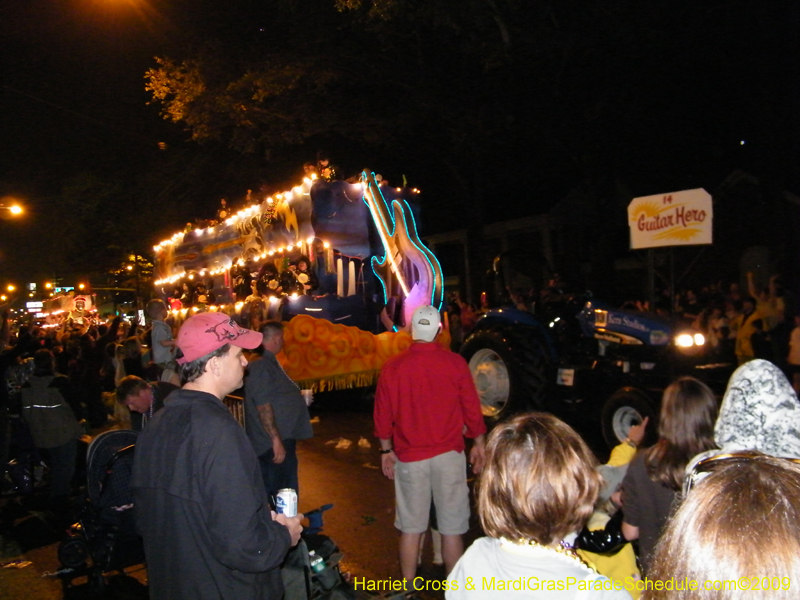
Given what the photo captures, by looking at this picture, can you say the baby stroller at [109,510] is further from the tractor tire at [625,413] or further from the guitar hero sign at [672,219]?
the guitar hero sign at [672,219]

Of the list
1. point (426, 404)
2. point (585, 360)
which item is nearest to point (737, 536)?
point (426, 404)

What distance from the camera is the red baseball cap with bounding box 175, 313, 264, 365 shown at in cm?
256

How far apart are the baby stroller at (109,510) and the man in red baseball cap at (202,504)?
203 centimetres

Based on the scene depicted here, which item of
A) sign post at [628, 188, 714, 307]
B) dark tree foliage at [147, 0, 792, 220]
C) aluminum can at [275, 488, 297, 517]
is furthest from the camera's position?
dark tree foliage at [147, 0, 792, 220]

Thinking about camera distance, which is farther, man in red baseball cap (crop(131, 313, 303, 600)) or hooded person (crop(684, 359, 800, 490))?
hooded person (crop(684, 359, 800, 490))

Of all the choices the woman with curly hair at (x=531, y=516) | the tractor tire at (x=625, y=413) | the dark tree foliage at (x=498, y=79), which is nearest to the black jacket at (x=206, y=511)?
the woman with curly hair at (x=531, y=516)

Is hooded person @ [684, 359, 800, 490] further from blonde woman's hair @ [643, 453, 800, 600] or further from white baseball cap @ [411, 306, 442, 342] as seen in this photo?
white baseball cap @ [411, 306, 442, 342]

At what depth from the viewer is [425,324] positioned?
423 cm

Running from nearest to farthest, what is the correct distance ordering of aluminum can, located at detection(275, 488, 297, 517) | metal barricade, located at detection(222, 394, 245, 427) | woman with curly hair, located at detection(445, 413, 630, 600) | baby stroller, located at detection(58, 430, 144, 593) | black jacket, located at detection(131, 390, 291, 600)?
woman with curly hair, located at detection(445, 413, 630, 600)
black jacket, located at detection(131, 390, 291, 600)
aluminum can, located at detection(275, 488, 297, 517)
baby stroller, located at detection(58, 430, 144, 593)
metal barricade, located at detection(222, 394, 245, 427)

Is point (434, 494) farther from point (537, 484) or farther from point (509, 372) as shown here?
point (509, 372)

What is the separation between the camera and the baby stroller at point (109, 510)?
4.35 metres

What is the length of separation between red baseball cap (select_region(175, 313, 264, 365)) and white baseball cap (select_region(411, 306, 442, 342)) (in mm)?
1721

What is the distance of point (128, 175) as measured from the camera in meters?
27.9

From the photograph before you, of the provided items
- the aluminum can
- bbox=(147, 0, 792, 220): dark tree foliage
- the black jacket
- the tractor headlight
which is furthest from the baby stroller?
bbox=(147, 0, 792, 220): dark tree foliage
